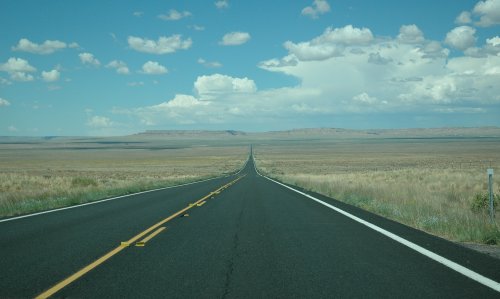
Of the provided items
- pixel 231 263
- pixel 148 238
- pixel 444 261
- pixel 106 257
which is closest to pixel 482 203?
pixel 444 261

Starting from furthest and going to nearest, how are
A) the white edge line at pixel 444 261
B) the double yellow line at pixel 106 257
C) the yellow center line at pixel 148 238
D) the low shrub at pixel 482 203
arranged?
the low shrub at pixel 482 203, the yellow center line at pixel 148 238, the white edge line at pixel 444 261, the double yellow line at pixel 106 257

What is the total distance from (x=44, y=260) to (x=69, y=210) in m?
8.01

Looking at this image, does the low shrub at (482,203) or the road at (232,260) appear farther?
the low shrub at (482,203)

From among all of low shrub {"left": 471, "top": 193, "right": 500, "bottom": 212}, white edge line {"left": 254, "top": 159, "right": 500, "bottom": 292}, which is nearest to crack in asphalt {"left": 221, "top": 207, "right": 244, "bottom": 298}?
white edge line {"left": 254, "top": 159, "right": 500, "bottom": 292}

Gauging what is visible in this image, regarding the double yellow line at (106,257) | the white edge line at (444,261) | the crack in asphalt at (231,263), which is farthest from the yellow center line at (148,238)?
the white edge line at (444,261)

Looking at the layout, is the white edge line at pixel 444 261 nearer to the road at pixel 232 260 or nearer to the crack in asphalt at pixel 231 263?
the road at pixel 232 260

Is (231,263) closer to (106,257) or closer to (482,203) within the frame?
(106,257)

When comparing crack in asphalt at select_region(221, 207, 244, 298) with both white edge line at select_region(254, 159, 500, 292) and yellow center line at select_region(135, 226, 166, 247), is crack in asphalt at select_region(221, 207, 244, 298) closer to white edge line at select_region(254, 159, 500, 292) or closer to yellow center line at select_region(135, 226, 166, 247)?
yellow center line at select_region(135, 226, 166, 247)

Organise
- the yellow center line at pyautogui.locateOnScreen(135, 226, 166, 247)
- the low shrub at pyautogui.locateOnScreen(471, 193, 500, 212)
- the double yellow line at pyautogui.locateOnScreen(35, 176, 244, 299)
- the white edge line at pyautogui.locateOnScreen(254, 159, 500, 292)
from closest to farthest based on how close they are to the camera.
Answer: the double yellow line at pyautogui.locateOnScreen(35, 176, 244, 299) < the white edge line at pyautogui.locateOnScreen(254, 159, 500, 292) < the yellow center line at pyautogui.locateOnScreen(135, 226, 166, 247) < the low shrub at pyautogui.locateOnScreen(471, 193, 500, 212)

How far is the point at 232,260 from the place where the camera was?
298 inches

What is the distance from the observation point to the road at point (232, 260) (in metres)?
5.91

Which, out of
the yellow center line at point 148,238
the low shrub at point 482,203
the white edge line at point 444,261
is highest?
the white edge line at point 444,261

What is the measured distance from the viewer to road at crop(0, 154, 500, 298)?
19.4ft

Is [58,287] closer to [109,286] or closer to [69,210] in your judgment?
[109,286]
